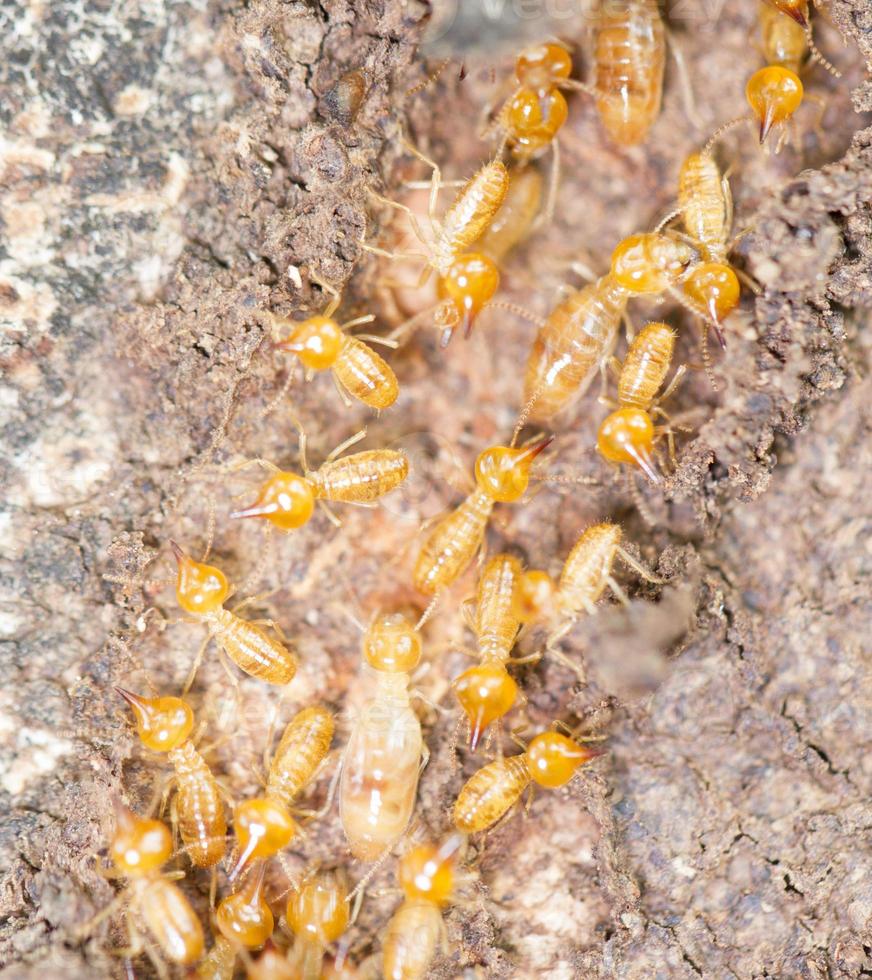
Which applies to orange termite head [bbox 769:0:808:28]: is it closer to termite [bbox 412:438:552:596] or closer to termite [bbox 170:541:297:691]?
termite [bbox 412:438:552:596]

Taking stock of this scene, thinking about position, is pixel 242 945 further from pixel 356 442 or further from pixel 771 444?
pixel 771 444

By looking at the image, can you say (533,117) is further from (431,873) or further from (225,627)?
(431,873)

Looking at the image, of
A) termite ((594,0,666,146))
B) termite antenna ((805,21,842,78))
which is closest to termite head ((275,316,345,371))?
termite ((594,0,666,146))

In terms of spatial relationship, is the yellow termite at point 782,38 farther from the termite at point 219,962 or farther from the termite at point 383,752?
the termite at point 219,962

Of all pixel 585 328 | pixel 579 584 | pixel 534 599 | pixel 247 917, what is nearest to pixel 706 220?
pixel 585 328

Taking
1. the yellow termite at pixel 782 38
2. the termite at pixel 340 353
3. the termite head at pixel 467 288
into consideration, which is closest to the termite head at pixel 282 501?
the termite at pixel 340 353

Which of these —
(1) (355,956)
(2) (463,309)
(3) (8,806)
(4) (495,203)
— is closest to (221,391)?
(2) (463,309)

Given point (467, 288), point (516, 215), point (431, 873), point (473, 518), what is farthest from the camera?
point (516, 215)
